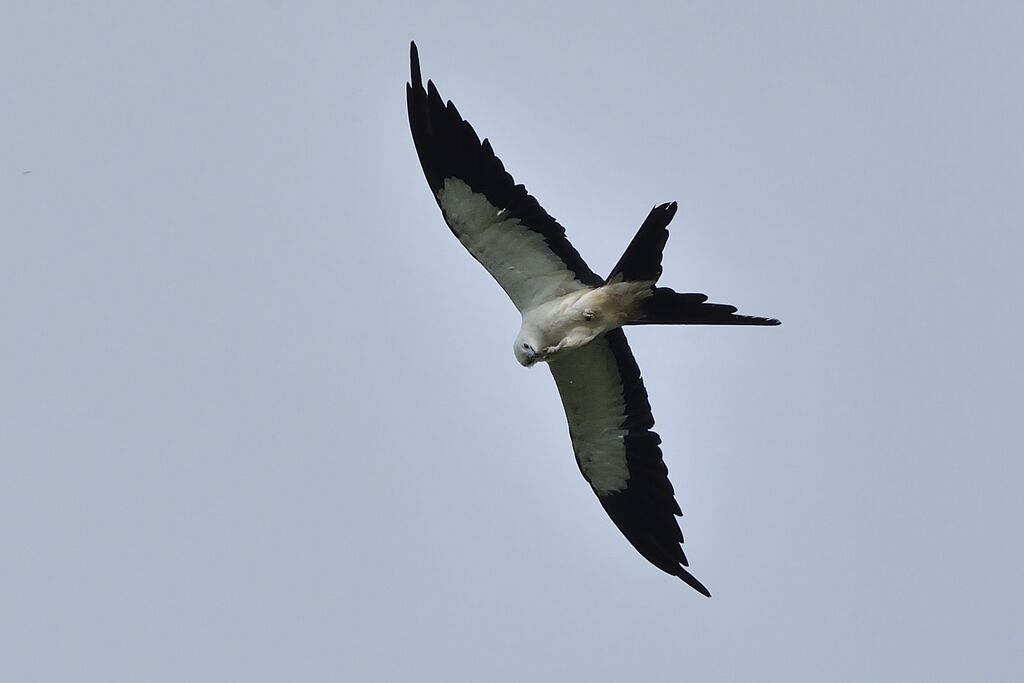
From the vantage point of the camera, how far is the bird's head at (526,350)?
36.3 feet

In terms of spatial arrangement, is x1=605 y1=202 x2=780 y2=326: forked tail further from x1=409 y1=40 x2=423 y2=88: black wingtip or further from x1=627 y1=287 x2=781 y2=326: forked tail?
x1=409 y1=40 x2=423 y2=88: black wingtip

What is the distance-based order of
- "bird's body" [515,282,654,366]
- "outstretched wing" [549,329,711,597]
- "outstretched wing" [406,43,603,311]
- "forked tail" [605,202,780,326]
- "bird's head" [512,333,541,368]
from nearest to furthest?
1. "forked tail" [605,202,780,326]
2. "bird's body" [515,282,654,366]
3. "outstretched wing" [406,43,603,311]
4. "bird's head" [512,333,541,368]
5. "outstretched wing" [549,329,711,597]

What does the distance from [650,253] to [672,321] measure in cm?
63

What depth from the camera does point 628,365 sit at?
1145 centimetres

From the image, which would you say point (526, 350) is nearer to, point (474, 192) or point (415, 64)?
point (474, 192)

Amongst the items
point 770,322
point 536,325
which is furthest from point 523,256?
point 770,322

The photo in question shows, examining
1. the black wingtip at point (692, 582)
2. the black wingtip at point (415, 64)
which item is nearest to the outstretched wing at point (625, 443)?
the black wingtip at point (692, 582)

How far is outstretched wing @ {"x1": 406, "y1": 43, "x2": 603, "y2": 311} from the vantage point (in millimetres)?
10719

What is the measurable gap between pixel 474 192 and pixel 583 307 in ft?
4.06

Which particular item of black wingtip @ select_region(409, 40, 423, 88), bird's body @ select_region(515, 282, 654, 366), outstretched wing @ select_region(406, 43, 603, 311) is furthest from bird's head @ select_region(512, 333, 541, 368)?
black wingtip @ select_region(409, 40, 423, 88)

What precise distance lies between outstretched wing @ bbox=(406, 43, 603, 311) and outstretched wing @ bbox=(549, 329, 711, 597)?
827mm

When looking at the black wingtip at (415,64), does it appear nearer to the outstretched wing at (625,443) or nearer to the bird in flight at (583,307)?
the bird in flight at (583,307)

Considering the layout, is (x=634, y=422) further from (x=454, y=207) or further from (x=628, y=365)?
(x=454, y=207)

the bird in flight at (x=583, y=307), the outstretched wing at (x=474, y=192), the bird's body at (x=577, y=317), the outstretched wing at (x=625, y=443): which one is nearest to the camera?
the bird in flight at (x=583, y=307)
